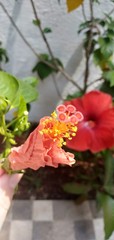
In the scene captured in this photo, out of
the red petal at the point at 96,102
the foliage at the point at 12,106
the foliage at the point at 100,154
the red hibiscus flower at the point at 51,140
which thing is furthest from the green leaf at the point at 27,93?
the red petal at the point at 96,102

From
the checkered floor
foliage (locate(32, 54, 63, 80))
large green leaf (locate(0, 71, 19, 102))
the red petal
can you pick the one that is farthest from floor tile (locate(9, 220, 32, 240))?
large green leaf (locate(0, 71, 19, 102))

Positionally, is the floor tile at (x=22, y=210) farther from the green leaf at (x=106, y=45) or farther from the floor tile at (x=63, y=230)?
the green leaf at (x=106, y=45)

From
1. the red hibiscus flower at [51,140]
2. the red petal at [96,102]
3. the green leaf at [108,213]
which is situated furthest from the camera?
the red petal at [96,102]

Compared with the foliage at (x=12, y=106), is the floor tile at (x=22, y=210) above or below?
below

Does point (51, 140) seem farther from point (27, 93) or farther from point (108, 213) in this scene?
point (108, 213)

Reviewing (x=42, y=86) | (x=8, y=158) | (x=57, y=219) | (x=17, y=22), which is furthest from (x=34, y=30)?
(x=8, y=158)

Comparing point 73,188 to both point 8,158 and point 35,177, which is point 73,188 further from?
point 8,158
